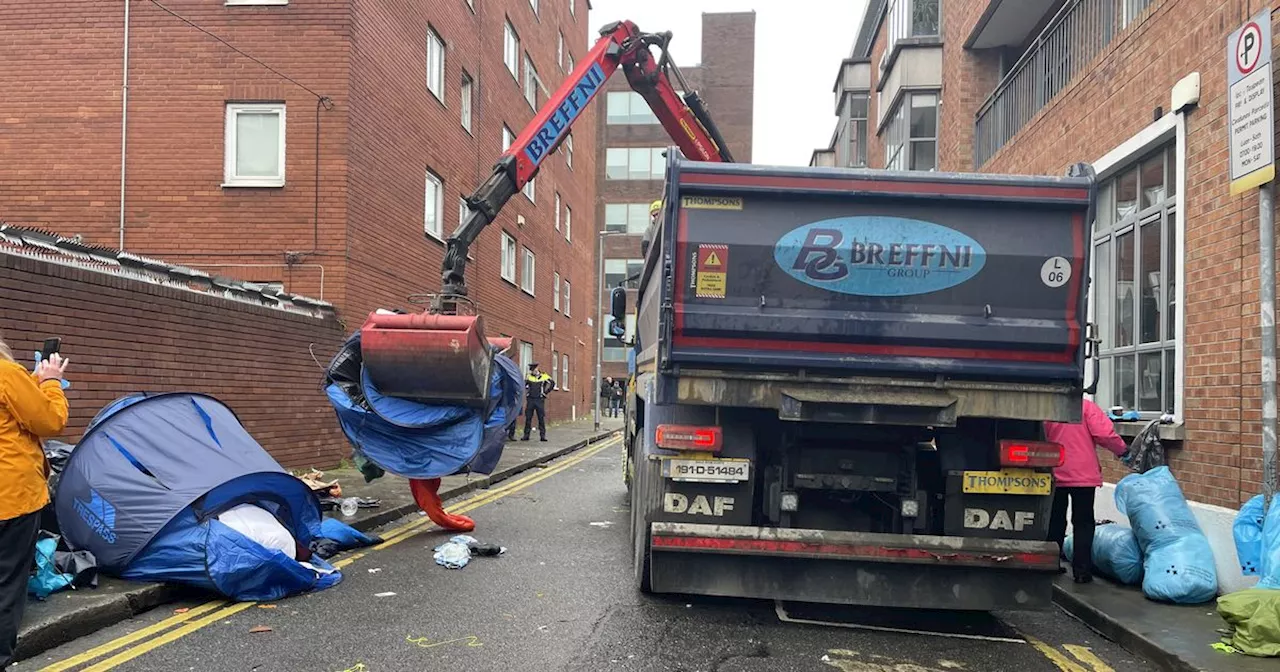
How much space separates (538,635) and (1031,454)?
306 cm

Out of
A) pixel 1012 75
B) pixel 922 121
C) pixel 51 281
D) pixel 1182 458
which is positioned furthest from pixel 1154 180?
pixel 51 281

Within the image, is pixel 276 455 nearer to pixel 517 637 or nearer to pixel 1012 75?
pixel 517 637

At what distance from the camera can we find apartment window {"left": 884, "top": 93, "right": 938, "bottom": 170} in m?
16.1

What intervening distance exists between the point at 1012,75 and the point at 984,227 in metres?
8.31

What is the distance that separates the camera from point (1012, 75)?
12.4 m

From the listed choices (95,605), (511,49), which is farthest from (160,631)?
(511,49)

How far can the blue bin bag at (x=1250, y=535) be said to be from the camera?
5430mm

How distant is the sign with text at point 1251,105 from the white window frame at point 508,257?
702 inches

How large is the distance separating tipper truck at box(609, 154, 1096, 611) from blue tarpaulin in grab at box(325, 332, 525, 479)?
3.03 meters

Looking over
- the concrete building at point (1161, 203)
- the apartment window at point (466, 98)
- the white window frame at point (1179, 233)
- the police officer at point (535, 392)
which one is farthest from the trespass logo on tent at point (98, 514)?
the apartment window at point (466, 98)

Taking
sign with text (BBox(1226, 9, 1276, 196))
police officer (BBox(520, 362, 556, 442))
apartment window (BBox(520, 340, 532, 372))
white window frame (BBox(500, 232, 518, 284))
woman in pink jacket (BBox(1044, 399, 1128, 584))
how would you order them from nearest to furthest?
sign with text (BBox(1226, 9, 1276, 196)) → woman in pink jacket (BBox(1044, 399, 1128, 584)) → police officer (BBox(520, 362, 556, 442)) → white window frame (BBox(500, 232, 518, 284)) → apartment window (BBox(520, 340, 532, 372))

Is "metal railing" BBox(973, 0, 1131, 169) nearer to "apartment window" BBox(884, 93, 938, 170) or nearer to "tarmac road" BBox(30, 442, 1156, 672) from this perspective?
"apartment window" BBox(884, 93, 938, 170)

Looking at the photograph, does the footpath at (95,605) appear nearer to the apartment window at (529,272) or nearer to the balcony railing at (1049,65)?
the balcony railing at (1049,65)

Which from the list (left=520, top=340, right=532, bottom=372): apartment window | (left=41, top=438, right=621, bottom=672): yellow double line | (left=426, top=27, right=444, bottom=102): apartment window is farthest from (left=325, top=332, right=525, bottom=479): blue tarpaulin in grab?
(left=520, top=340, right=532, bottom=372): apartment window
